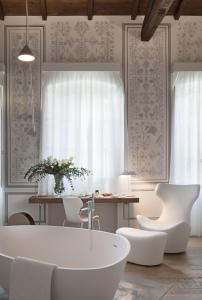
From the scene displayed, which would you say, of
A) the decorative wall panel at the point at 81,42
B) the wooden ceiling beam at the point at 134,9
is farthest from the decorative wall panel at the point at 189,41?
the decorative wall panel at the point at 81,42

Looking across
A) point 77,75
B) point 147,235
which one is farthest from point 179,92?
point 147,235

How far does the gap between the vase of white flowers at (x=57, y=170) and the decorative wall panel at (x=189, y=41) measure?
2.43m

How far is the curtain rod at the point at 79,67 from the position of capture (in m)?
5.58

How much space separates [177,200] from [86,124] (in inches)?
70.8

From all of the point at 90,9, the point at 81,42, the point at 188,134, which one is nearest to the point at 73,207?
the point at 188,134

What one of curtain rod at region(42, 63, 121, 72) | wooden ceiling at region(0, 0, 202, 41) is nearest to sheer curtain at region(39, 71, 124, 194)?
curtain rod at region(42, 63, 121, 72)

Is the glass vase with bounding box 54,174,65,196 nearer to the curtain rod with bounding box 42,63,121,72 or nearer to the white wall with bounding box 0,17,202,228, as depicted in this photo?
the white wall with bounding box 0,17,202,228

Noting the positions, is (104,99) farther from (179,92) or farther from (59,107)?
(179,92)

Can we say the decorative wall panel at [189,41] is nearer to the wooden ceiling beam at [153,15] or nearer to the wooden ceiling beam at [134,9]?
the wooden ceiling beam at [153,15]

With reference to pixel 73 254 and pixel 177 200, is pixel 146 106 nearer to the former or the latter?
pixel 177 200

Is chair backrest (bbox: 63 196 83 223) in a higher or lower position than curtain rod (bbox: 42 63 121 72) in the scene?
lower

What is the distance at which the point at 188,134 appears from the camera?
5633mm

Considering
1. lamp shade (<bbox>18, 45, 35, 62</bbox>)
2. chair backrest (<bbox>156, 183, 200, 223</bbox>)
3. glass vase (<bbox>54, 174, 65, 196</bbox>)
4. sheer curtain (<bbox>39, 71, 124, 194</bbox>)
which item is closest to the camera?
lamp shade (<bbox>18, 45, 35, 62</bbox>)

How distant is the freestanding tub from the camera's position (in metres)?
2.52
